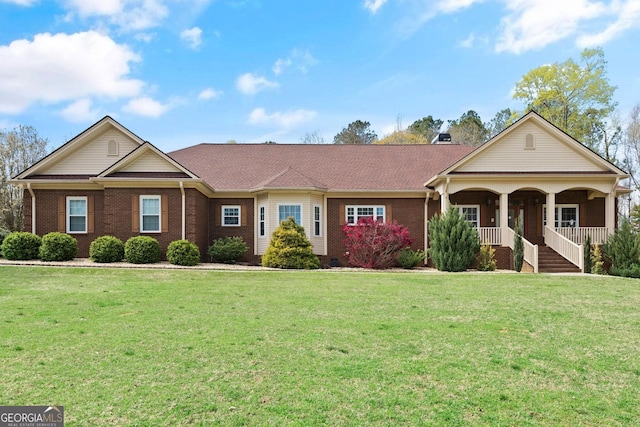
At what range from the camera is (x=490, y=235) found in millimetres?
19688

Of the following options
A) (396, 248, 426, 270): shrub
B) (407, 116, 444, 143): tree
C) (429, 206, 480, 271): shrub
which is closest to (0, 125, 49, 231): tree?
(396, 248, 426, 270): shrub

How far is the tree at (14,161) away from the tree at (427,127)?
37576 millimetres

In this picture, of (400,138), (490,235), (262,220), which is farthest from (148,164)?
(400,138)

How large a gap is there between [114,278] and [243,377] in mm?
10428

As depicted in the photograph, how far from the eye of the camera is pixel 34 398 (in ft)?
14.2

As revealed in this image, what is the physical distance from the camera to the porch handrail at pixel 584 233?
63.3 feet

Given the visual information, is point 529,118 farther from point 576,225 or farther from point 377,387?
point 377,387

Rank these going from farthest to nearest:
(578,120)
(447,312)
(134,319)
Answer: (578,120)
(447,312)
(134,319)

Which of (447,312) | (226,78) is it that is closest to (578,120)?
(226,78)

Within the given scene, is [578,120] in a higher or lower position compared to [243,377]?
higher

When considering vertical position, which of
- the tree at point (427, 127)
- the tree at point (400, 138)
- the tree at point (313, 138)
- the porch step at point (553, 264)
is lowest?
the porch step at point (553, 264)

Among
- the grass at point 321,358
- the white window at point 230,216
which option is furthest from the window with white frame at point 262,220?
the grass at point 321,358

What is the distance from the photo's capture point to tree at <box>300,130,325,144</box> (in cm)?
5253

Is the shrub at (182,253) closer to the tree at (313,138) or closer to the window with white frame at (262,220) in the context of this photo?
the window with white frame at (262,220)
